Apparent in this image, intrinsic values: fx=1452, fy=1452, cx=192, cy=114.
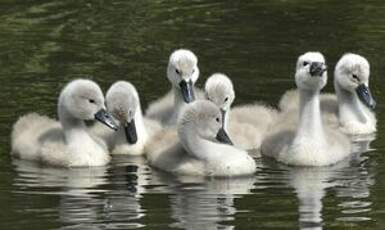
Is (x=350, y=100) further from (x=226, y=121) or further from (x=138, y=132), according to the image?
(x=138, y=132)

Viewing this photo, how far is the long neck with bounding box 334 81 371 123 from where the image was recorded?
17.1 metres

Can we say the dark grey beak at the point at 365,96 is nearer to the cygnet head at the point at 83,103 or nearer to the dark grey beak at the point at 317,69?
the dark grey beak at the point at 317,69

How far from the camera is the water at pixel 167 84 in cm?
1319

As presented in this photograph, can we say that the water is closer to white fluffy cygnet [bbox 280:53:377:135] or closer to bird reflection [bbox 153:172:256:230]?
bird reflection [bbox 153:172:256:230]

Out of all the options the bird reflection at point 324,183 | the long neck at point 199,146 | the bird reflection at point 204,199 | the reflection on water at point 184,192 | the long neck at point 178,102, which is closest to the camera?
the bird reflection at point 204,199

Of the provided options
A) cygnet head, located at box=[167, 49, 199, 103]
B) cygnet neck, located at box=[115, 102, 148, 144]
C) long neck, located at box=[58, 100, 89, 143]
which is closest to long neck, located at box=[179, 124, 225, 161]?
long neck, located at box=[58, 100, 89, 143]

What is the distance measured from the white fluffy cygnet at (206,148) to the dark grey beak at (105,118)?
2.61 feet

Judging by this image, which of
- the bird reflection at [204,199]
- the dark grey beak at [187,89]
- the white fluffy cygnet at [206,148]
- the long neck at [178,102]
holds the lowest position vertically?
the bird reflection at [204,199]

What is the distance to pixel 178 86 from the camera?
16.7 m

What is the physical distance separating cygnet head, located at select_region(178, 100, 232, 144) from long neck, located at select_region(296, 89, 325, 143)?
111 cm

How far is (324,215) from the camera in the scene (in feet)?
42.9

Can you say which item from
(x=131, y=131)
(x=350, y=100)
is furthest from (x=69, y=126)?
(x=350, y=100)

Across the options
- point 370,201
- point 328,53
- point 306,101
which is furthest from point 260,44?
point 370,201

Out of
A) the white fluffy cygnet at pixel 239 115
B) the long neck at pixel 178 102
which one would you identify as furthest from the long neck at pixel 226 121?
the long neck at pixel 178 102
